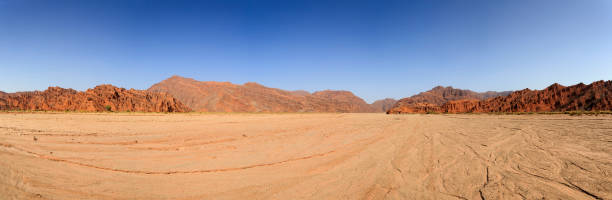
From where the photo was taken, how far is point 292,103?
310ft

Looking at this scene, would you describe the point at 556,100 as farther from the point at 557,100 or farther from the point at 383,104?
the point at 383,104

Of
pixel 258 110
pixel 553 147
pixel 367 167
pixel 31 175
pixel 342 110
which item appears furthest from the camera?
pixel 342 110

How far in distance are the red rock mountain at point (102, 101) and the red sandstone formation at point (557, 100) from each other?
80.4 meters

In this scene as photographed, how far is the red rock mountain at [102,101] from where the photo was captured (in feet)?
169

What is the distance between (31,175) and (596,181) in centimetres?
898

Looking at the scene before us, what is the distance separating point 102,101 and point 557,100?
98.6m

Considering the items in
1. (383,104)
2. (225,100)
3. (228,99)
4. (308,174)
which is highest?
(228,99)

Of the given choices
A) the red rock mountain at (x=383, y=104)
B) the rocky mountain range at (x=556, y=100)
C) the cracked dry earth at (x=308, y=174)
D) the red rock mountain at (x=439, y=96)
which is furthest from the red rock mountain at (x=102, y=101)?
the red rock mountain at (x=383, y=104)

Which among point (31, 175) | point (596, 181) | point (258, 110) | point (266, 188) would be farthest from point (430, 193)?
point (258, 110)

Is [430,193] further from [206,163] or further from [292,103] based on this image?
[292,103]

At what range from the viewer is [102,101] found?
172ft

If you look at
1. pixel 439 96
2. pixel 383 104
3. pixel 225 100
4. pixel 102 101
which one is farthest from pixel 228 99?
pixel 383 104

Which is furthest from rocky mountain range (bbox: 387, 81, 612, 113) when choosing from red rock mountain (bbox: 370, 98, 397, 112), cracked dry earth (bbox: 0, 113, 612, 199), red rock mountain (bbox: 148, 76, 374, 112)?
red rock mountain (bbox: 370, 98, 397, 112)

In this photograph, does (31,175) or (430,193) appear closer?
(430,193)
